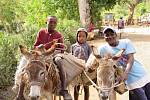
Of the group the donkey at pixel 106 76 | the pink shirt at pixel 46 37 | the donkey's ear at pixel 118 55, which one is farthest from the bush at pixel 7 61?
the donkey's ear at pixel 118 55

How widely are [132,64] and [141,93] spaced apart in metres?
0.48

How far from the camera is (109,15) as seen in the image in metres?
50.6

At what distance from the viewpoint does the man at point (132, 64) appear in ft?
20.8

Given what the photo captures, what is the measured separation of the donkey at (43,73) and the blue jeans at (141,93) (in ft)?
4.61

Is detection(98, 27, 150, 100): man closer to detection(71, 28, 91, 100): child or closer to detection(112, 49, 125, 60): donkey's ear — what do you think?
detection(112, 49, 125, 60): donkey's ear

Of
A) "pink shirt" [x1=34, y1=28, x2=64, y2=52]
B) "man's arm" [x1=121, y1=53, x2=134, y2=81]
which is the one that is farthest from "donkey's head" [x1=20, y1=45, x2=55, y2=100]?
"pink shirt" [x1=34, y1=28, x2=64, y2=52]

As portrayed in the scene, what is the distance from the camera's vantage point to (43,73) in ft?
20.7

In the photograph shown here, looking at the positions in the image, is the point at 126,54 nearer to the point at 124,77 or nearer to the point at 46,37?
the point at 124,77

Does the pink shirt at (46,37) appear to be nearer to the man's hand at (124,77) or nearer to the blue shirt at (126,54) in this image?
the blue shirt at (126,54)

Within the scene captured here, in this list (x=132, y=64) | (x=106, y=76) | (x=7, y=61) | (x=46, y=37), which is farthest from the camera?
(x=7, y=61)

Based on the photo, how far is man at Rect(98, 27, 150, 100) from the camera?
6.35m

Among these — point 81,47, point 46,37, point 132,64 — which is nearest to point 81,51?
point 81,47

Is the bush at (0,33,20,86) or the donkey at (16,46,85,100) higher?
the donkey at (16,46,85,100)

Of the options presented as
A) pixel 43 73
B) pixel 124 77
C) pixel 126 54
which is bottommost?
pixel 124 77
